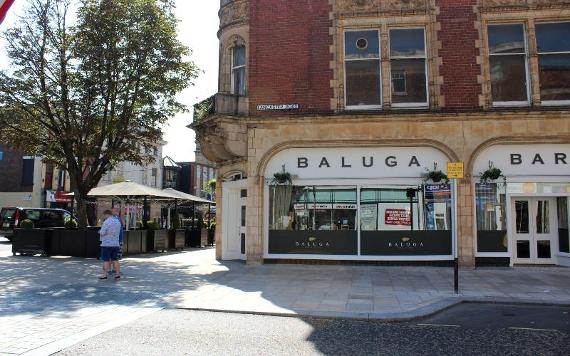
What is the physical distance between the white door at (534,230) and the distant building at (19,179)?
37129mm

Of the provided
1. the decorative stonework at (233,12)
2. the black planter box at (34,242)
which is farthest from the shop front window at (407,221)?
the black planter box at (34,242)

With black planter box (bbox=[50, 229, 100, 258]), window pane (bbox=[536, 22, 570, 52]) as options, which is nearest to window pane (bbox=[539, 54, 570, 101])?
window pane (bbox=[536, 22, 570, 52])

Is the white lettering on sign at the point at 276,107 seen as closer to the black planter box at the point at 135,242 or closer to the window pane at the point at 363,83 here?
the window pane at the point at 363,83

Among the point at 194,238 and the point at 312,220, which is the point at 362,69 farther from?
the point at 194,238

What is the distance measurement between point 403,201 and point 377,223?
99 cm

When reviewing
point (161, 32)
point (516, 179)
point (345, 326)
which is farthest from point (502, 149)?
point (161, 32)

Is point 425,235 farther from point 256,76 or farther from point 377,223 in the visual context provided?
point 256,76

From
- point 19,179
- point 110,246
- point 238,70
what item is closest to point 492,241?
point 238,70

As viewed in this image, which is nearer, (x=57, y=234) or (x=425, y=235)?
(x=425, y=235)

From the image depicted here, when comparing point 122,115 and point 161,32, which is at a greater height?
point 161,32

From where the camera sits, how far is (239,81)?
1608cm

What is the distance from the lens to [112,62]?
16.6 metres

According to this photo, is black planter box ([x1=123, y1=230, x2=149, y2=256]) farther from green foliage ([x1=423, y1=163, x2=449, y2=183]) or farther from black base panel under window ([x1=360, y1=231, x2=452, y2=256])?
green foliage ([x1=423, y1=163, x2=449, y2=183])

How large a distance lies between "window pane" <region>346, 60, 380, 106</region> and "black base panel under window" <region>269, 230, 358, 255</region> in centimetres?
401
